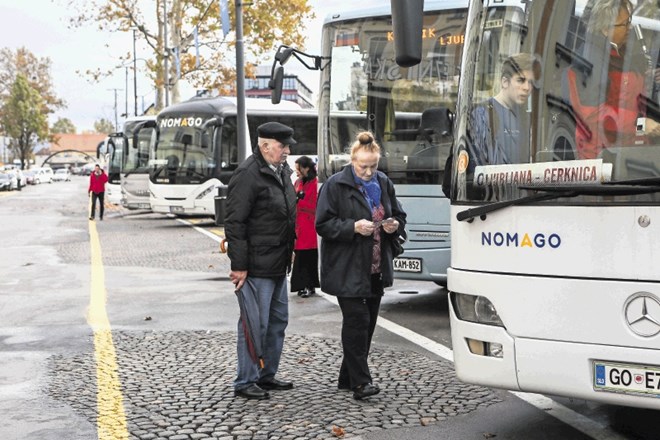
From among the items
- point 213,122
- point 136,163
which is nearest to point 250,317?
point 213,122

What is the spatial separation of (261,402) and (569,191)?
111 inches

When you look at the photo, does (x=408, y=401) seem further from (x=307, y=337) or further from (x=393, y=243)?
(x=307, y=337)

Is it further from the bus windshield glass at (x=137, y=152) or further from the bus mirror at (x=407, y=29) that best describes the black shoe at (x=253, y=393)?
the bus windshield glass at (x=137, y=152)

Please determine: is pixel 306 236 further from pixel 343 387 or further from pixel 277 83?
pixel 343 387

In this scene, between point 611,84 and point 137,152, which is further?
point 137,152

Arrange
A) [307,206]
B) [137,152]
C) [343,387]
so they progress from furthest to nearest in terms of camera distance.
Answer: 1. [137,152]
2. [307,206]
3. [343,387]

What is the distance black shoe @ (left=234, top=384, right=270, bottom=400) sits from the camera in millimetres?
6883

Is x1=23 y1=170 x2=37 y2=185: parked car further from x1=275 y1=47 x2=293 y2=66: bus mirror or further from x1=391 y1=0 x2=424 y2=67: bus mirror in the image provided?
x1=391 y1=0 x2=424 y2=67: bus mirror

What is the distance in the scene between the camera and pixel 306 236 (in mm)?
11477

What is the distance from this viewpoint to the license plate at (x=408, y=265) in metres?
10.6

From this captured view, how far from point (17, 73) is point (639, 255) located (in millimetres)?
113790

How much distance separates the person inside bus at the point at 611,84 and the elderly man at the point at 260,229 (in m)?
2.49

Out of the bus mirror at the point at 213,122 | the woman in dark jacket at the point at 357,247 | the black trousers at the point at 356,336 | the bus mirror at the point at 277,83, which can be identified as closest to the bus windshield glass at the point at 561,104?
the woman in dark jacket at the point at 357,247

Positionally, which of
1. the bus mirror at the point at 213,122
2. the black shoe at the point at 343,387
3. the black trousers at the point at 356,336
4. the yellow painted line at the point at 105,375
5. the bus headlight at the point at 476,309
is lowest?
the yellow painted line at the point at 105,375
